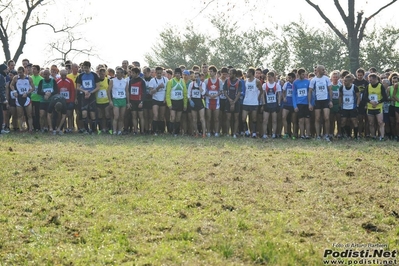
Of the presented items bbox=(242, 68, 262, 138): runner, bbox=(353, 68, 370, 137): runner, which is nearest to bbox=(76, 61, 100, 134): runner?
bbox=(242, 68, 262, 138): runner

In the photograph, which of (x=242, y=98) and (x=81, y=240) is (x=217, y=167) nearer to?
(x=81, y=240)

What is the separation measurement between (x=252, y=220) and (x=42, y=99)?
41.2 ft

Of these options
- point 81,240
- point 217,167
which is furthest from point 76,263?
point 217,167

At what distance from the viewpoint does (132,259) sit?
6332mm

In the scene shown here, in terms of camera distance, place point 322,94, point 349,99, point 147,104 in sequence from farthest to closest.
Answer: point 147,104, point 349,99, point 322,94

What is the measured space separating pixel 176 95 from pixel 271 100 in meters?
2.99

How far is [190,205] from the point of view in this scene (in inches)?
333

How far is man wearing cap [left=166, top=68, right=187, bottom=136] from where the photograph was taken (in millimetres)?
18531

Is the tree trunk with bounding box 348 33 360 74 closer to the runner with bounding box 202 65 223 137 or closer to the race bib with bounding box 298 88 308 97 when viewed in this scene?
the race bib with bounding box 298 88 308 97

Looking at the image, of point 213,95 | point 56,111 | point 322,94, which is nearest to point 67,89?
point 56,111

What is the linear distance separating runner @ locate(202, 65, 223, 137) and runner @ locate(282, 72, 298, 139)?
2.02m

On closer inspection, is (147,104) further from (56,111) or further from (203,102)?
(56,111)

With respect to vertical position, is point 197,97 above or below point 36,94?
below

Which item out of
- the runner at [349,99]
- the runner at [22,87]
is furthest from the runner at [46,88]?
the runner at [349,99]
